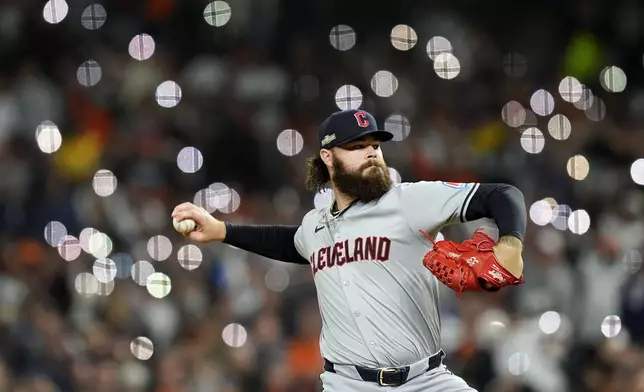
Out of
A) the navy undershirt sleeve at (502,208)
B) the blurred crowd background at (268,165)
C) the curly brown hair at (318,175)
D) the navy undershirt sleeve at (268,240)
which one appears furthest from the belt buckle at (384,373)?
the blurred crowd background at (268,165)

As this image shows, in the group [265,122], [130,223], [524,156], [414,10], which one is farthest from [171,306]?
[414,10]

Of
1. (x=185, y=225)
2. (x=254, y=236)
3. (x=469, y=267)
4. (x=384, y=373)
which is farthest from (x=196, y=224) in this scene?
(x=469, y=267)

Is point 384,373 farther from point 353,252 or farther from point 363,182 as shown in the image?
point 363,182

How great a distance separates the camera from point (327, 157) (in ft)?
14.4

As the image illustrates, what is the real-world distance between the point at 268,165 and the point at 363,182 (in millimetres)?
5432

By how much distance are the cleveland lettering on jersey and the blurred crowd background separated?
320 cm

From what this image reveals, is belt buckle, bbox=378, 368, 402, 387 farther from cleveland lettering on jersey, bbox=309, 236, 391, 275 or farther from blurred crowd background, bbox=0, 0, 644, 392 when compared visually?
blurred crowd background, bbox=0, 0, 644, 392

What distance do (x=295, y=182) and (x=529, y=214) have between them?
1945mm

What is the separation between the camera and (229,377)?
7641mm

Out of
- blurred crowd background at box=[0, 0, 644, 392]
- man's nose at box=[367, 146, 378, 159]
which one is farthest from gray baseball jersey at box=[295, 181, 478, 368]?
blurred crowd background at box=[0, 0, 644, 392]

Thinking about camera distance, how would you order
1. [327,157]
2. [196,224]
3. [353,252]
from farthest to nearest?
1. [196,224]
2. [327,157]
3. [353,252]

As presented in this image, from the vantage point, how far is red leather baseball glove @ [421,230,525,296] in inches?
149

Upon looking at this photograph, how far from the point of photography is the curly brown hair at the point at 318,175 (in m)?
4.62

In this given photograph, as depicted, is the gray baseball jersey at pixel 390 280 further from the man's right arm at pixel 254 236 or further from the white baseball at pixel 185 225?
the white baseball at pixel 185 225
